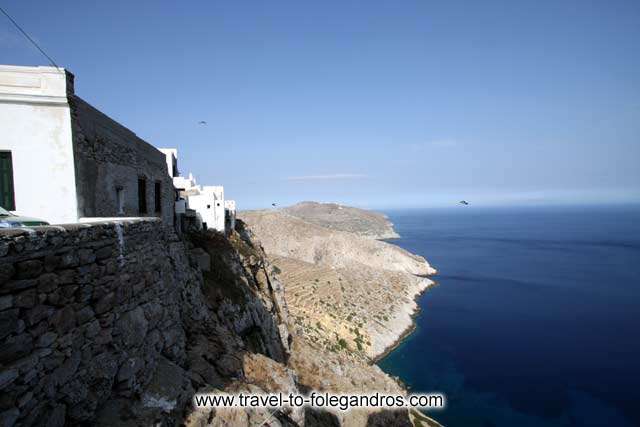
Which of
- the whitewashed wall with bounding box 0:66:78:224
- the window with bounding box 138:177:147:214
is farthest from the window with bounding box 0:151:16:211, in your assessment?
the window with bounding box 138:177:147:214

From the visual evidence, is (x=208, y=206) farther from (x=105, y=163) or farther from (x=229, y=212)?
(x=105, y=163)

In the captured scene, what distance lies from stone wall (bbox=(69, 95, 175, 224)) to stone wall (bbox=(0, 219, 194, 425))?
3442 millimetres

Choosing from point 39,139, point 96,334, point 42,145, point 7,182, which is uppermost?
point 39,139

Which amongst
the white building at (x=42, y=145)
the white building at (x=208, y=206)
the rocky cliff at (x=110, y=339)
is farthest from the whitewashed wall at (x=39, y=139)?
the white building at (x=208, y=206)

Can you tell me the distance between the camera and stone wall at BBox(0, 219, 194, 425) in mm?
5152

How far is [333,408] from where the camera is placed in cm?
2292

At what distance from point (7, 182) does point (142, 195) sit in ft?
21.8

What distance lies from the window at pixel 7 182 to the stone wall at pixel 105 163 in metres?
1.68

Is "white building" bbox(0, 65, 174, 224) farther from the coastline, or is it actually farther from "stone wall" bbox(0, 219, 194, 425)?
the coastline

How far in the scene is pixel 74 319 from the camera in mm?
6379

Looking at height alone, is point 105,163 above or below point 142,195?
above

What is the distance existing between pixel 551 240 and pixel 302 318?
173 m

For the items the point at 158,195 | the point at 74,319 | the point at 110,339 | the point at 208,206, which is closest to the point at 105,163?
the point at 158,195

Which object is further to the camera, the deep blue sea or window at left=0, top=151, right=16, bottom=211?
the deep blue sea
